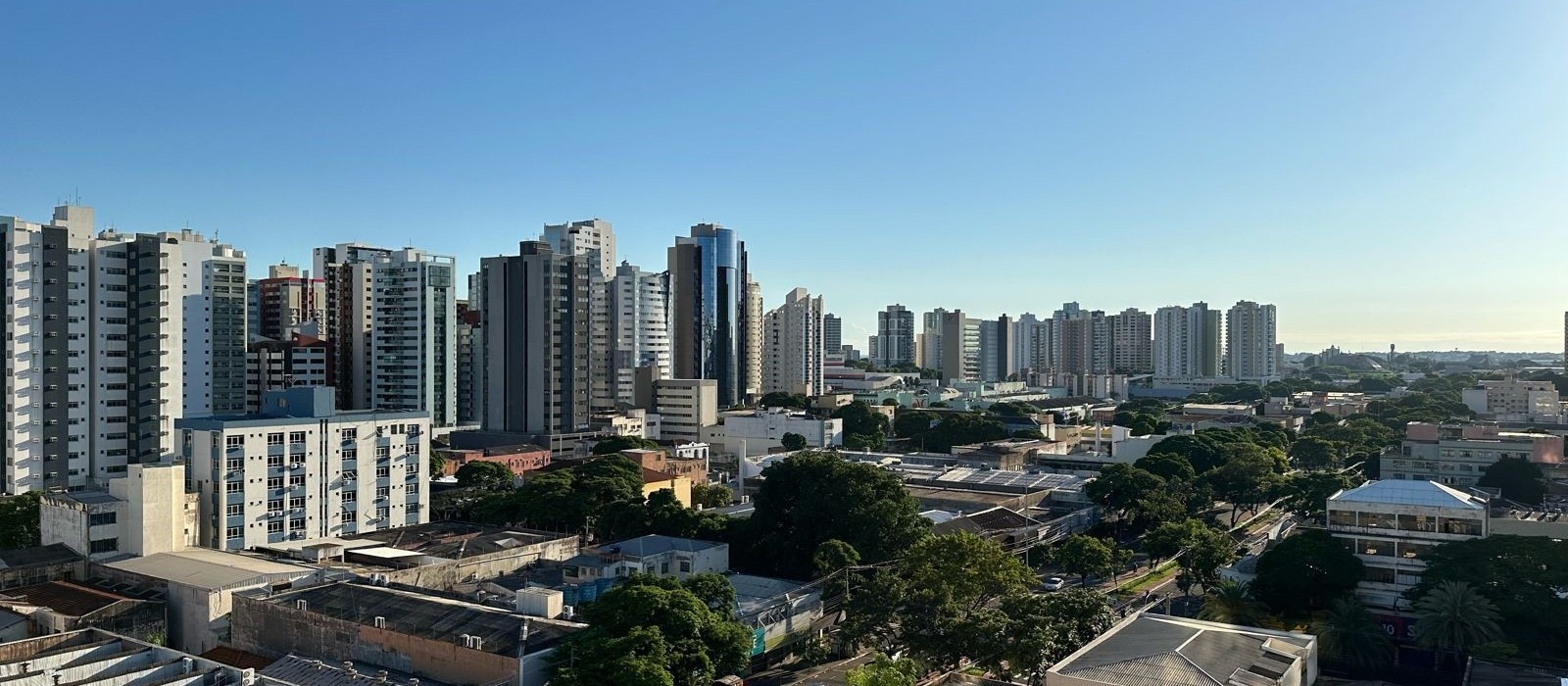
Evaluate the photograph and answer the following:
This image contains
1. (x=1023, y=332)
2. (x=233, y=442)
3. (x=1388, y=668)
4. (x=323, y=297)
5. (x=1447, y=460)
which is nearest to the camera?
(x=1388, y=668)

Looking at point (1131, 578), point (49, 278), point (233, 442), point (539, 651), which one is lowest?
point (1131, 578)

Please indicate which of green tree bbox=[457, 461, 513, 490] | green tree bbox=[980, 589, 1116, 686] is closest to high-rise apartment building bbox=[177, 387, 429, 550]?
green tree bbox=[457, 461, 513, 490]

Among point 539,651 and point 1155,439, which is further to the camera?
point 1155,439

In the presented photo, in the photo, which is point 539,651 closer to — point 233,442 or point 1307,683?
point 1307,683

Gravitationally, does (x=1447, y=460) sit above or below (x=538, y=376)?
below

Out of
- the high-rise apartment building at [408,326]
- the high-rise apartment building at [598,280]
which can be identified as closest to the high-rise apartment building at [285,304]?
the high-rise apartment building at [408,326]

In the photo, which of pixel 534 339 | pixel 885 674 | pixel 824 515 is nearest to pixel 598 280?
pixel 534 339

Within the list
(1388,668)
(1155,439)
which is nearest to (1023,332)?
(1155,439)

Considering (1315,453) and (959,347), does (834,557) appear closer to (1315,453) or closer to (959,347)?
(1315,453)
